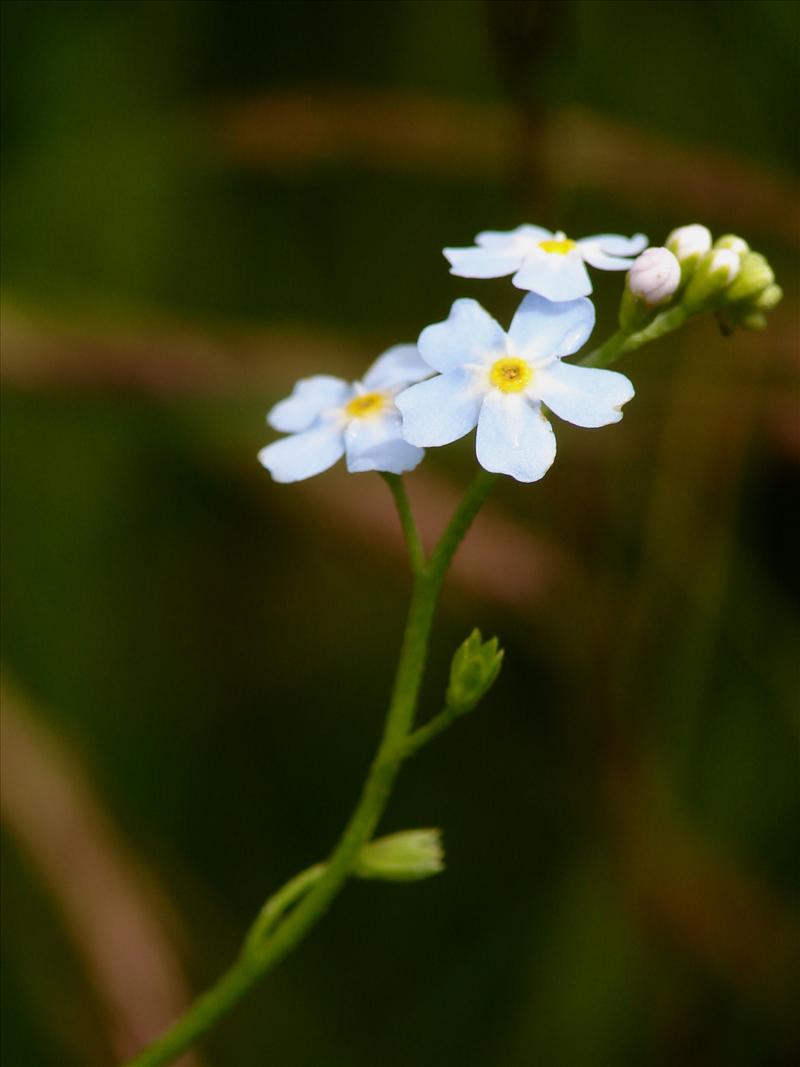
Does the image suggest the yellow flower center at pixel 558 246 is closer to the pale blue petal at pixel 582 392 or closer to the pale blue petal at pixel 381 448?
the pale blue petal at pixel 582 392

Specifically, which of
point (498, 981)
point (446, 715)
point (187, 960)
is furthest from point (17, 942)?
point (446, 715)

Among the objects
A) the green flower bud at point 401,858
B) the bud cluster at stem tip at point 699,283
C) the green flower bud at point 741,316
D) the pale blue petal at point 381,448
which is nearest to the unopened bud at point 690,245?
the bud cluster at stem tip at point 699,283

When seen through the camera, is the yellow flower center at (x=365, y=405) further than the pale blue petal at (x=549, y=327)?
Yes

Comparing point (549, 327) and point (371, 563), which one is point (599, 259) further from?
point (371, 563)

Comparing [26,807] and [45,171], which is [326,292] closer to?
[45,171]

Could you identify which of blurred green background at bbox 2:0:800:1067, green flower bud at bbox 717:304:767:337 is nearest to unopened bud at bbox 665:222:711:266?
green flower bud at bbox 717:304:767:337

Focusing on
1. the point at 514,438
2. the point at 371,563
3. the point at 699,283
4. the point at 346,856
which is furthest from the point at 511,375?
the point at 371,563
